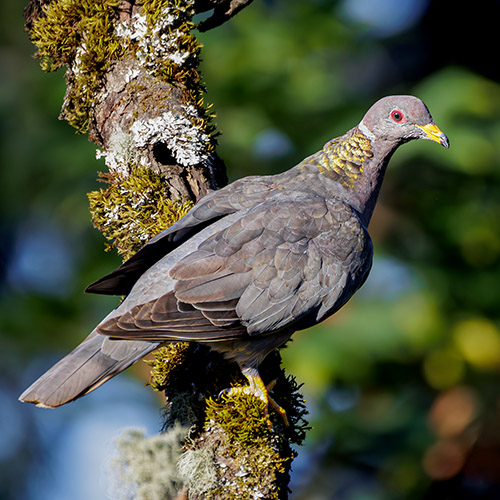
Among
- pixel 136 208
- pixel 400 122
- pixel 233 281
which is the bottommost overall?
pixel 400 122

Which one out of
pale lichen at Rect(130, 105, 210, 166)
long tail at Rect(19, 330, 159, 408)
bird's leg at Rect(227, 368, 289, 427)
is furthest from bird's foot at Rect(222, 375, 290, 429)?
pale lichen at Rect(130, 105, 210, 166)

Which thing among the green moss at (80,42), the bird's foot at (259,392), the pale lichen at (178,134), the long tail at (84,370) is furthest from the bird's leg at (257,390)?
the green moss at (80,42)

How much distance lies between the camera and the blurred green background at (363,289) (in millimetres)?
7305

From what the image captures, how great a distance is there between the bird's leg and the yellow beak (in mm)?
1662

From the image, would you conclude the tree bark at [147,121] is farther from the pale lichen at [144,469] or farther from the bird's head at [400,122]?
the bird's head at [400,122]

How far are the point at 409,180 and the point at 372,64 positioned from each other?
1.90 meters

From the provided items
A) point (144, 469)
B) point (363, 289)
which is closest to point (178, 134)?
point (144, 469)

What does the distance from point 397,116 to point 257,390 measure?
5.88 feet

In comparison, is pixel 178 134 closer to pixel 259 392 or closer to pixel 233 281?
pixel 233 281

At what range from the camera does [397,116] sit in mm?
3986

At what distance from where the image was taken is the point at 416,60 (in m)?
9.33

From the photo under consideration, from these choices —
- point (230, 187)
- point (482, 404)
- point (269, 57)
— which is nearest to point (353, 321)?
point (482, 404)

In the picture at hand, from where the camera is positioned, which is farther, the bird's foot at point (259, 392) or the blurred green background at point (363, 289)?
the blurred green background at point (363, 289)

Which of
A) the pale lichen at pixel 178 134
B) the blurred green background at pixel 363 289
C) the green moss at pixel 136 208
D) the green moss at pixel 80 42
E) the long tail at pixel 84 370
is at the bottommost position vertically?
the blurred green background at pixel 363 289
